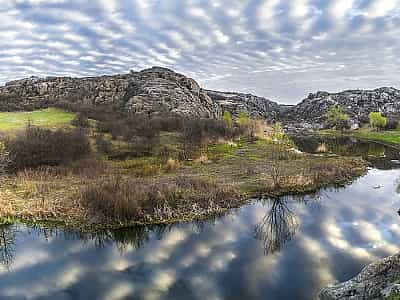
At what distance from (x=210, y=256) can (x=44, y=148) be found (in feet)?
89.2

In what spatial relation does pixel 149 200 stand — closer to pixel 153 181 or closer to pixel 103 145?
pixel 153 181

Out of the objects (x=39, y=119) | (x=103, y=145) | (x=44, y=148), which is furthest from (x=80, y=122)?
(x=44, y=148)

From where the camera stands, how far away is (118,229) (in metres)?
23.5

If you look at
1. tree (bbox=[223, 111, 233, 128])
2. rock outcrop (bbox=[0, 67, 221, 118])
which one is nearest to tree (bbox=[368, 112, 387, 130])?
tree (bbox=[223, 111, 233, 128])

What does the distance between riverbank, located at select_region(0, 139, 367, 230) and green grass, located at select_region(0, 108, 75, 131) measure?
18038 millimetres

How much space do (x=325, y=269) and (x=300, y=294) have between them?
9.57ft

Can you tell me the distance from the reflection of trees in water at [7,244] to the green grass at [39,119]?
30.1 meters

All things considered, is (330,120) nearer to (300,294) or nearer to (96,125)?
(96,125)

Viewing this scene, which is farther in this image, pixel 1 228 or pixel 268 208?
pixel 268 208

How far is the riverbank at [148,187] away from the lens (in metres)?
24.8

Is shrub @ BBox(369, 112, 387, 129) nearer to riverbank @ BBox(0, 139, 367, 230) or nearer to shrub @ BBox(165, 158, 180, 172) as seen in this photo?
riverbank @ BBox(0, 139, 367, 230)

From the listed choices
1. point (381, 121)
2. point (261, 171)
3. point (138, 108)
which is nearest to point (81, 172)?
point (261, 171)

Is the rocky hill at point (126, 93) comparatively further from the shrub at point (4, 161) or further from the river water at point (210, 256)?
the river water at point (210, 256)

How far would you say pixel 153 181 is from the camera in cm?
3353
